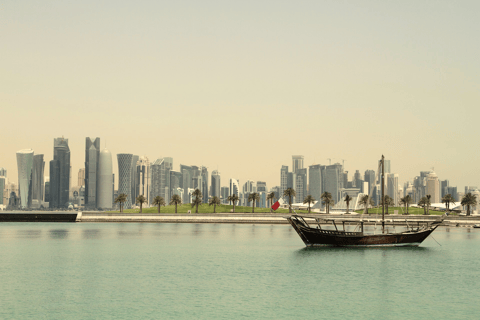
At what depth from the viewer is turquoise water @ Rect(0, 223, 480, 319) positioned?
45.2 metres

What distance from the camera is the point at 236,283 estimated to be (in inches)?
2324

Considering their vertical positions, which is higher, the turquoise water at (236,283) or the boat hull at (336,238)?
the boat hull at (336,238)

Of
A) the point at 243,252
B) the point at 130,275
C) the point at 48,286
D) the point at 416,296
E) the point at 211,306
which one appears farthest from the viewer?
the point at 243,252

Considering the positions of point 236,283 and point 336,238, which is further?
point 336,238

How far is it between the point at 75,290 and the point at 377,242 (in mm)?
63675

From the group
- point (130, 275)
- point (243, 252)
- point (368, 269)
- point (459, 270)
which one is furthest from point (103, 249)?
point (459, 270)

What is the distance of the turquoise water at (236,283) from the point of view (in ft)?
148

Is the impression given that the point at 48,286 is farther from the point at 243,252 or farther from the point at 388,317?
the point at 243,252

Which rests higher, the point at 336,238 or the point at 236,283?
the point at 336,238

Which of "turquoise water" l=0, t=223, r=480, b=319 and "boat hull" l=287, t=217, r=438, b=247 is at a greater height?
"boat hull" l=287, t=217, r=438, b=247

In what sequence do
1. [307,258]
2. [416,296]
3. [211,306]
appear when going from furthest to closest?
[307,258], [416,296], [211,306]

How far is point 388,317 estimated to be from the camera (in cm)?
4344

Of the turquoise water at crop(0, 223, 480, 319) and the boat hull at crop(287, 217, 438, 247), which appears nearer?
the turquoise water at crop(0, 223, 480, 319)

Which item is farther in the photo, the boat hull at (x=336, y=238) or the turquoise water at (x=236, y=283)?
the boat hull at (x=336, y=238)
